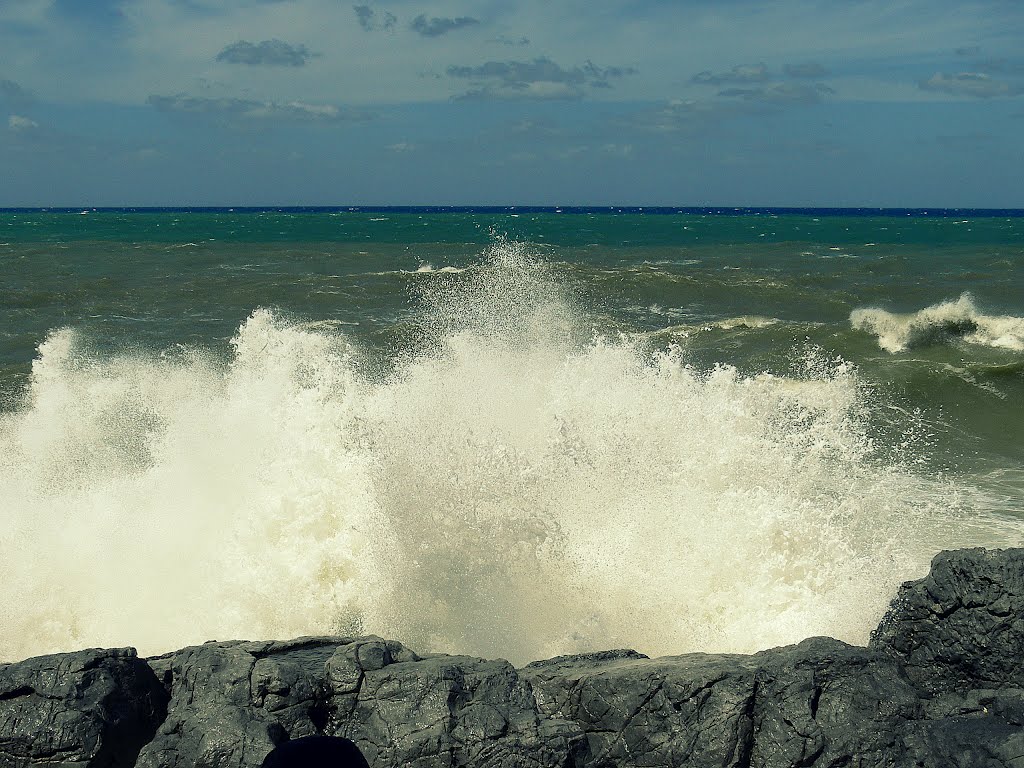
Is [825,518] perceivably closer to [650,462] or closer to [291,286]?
[650,462]

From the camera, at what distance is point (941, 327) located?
20594mm

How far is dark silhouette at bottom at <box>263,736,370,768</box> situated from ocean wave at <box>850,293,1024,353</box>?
18.2 meters

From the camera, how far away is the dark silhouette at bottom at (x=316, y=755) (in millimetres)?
2156

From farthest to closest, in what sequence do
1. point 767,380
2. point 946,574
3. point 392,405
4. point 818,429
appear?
point 767,380 → point 818,429 → point 392,405 → point 946,574

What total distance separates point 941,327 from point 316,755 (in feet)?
67.9

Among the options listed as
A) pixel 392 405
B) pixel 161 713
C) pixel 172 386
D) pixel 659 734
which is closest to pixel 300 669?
pixel 161 713

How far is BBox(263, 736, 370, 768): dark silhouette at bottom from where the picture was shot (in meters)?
2.16

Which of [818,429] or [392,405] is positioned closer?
[392,405]

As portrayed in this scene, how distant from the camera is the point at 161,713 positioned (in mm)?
4645

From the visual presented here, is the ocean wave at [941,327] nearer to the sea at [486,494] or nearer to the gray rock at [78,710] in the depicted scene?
the sea at [486,494]

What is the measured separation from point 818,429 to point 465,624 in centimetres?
590

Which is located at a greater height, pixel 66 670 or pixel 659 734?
pixel 66 670

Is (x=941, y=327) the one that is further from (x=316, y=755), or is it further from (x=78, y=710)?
(x=316, y=755)

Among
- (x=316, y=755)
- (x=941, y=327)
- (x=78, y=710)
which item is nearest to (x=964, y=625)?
(x=316, y=755)
